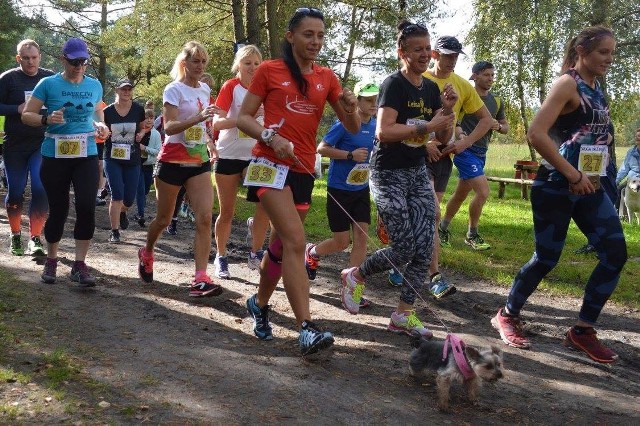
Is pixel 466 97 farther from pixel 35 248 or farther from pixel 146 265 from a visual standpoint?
pixel 35 248

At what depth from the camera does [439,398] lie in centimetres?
446

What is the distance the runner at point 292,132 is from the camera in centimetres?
515

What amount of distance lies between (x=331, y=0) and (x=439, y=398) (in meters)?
20.3

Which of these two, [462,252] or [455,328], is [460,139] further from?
[462,252]

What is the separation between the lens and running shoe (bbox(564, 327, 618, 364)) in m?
5.66

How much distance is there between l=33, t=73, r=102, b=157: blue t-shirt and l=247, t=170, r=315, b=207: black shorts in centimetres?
249

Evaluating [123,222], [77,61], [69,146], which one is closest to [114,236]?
[123,222]

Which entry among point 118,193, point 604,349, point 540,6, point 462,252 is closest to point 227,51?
point 540,6

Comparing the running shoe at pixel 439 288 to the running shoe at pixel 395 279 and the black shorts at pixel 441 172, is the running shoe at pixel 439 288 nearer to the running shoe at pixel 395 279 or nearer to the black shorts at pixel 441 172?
the running shoe at pixel 395 279

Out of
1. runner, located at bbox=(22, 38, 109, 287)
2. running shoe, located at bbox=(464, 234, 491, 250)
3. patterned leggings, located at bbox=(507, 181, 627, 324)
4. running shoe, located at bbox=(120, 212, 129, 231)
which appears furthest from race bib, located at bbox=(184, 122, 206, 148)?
running shoe, located at bbox=(120, 212, 129, 231)

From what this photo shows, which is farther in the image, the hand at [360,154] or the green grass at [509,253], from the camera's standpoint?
the green grass at [509,253]

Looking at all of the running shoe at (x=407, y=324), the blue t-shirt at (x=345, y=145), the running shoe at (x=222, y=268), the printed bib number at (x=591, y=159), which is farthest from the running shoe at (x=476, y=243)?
the printed bib number at (x=591, y=159)

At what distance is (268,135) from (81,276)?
119 inches

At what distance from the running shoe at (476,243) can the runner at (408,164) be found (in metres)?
4.49
